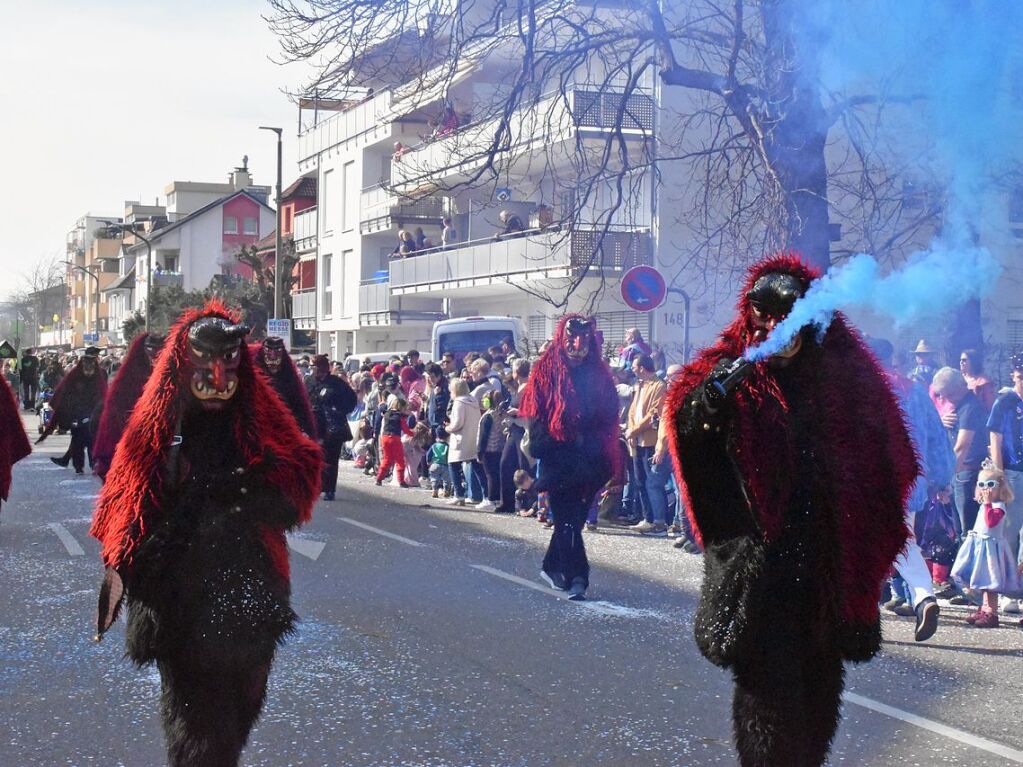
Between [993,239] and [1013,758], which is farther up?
[993,239]

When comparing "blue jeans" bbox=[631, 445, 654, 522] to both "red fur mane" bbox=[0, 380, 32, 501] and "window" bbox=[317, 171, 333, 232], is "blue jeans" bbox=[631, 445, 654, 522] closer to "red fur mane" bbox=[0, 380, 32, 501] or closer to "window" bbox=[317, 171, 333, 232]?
"red fur mane" bbox=[0, 380, 32, 501]

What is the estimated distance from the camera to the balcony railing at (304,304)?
179 feet

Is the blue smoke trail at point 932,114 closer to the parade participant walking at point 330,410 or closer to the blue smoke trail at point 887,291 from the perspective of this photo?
the blue smoke trail at point 887,291

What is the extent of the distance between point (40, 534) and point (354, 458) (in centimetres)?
1243

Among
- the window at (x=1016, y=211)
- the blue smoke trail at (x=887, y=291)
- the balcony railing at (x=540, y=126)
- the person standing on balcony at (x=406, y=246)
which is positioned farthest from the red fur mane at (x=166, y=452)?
the person standing on balcony at (x=406, y=246)

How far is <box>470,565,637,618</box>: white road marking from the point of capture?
9094 millimetres

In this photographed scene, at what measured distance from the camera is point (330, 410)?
55.4ft

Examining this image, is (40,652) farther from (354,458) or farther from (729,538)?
(354,458)

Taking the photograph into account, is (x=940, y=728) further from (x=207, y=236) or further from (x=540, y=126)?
(x=207, y=236)

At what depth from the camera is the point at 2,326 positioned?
424ft

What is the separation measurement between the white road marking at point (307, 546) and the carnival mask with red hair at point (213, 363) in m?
6.89

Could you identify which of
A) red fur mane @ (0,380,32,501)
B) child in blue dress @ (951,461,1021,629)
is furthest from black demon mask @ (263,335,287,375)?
child in blue dress @ (951,461,1021,629)

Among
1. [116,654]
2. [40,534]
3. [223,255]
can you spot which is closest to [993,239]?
[116,654]

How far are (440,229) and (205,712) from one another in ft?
142
